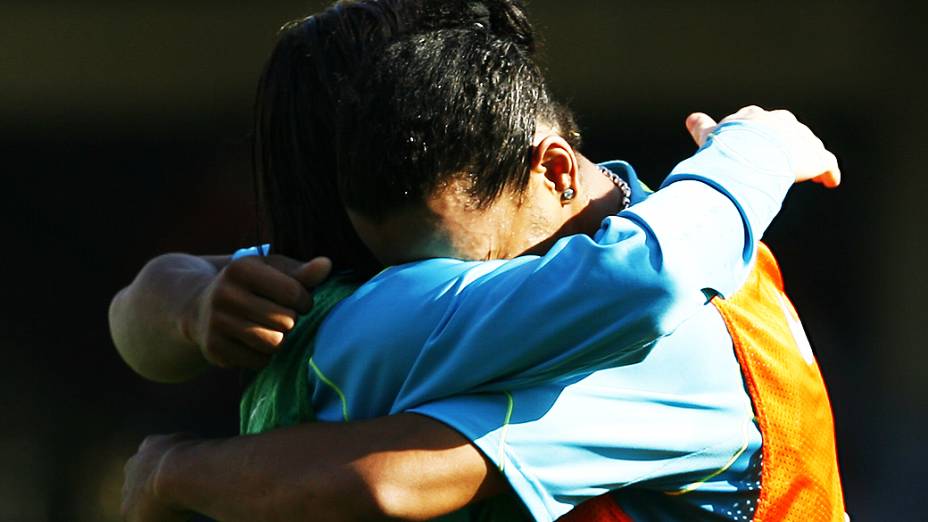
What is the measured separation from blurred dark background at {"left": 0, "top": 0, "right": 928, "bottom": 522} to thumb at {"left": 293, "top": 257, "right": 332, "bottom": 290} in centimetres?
504

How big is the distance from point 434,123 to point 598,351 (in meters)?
0.30

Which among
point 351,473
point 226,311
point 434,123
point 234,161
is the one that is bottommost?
point 234,161

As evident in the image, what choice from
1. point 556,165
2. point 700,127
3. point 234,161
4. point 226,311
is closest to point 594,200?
point 556,165

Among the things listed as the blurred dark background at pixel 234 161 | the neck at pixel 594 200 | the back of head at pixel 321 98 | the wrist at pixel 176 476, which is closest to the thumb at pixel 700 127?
the neck at pixel 594 200

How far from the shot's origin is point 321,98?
156 cm

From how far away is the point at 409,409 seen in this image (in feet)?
4.59

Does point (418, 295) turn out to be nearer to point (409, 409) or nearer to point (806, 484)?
point (409, 409)

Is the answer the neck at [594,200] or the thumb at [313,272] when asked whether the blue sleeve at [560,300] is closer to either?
the thumb at [313,272]

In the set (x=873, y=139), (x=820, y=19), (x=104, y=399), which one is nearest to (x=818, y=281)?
(x=873, y=139)

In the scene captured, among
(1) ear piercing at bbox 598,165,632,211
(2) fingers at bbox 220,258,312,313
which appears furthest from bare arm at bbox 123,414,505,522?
(1) ear piercing at bbox 598,165,632,211

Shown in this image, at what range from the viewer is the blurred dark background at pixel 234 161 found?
21.9 ft

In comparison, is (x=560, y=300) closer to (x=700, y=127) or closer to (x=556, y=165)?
(x=556, y=165)

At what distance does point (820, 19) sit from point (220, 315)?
5723mm

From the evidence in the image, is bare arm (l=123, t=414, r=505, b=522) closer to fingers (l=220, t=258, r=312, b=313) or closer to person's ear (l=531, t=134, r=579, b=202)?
fingers (l=220, t=258, r=312, b=313)
